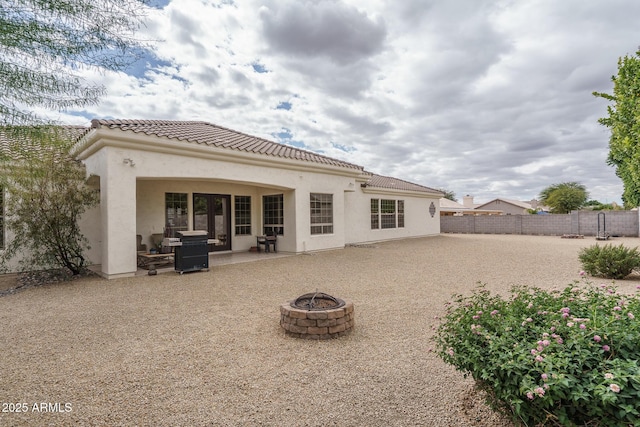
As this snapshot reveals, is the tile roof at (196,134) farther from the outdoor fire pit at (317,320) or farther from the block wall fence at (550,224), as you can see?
the block wall fence at (550,224)

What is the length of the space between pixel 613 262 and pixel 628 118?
5.78 m

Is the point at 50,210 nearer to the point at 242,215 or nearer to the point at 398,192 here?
the point at 242,215

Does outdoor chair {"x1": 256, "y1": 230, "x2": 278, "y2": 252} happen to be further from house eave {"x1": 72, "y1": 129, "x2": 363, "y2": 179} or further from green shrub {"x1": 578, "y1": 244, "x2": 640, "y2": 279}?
green shrub {"x1": 578, "y1": 244, "x2": 640, "y2": 279}

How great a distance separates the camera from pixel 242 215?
14305 mm

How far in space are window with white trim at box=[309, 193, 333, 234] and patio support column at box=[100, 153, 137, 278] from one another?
7089mm

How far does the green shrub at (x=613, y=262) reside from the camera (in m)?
8.68

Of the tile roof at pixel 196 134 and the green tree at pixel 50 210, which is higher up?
the tile roof at pixel 196 134

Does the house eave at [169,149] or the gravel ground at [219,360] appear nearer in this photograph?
the gravel ground at [219,360]

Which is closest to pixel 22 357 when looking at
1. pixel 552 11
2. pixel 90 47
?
pixel 90 47

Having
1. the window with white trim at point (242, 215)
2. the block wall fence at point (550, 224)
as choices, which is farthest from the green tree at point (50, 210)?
the block wall fence at point (550, 224)

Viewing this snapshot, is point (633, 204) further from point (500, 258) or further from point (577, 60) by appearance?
point (577, 60)

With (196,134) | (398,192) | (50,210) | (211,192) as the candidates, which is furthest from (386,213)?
(50,210)

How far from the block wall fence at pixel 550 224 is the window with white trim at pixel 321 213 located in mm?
18776

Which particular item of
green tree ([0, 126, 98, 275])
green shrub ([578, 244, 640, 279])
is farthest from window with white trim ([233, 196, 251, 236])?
green shrub ([578, 244, 640, 279])
